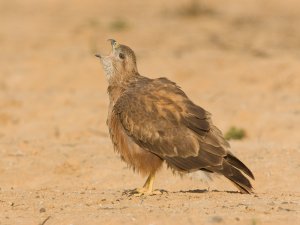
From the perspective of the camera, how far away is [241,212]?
754 centimetres

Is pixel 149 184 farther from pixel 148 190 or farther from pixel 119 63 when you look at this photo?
pixel 119 63

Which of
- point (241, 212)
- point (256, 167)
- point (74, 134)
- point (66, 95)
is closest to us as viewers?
point (241, 212)

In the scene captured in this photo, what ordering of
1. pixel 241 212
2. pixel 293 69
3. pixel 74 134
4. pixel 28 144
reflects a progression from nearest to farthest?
→ pixel 241 212 → pixel 28 144 → pixel 74 134 → pixel 293 69

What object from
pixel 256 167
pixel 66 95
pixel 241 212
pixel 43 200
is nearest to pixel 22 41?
pixel 66 95

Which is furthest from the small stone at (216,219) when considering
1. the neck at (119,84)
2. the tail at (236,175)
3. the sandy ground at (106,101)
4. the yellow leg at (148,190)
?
the neck at (119,84)

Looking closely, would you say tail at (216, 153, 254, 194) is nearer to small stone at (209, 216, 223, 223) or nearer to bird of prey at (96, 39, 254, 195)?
bird of prey at (96, 39, 254, 195)

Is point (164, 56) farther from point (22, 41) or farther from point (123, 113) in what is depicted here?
point (123, 113)

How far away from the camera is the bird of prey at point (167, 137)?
8641 mm

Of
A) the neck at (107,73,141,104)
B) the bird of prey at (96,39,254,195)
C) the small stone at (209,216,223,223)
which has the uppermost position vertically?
the neck at (107,73,141,104)

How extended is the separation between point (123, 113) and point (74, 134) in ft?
15.5

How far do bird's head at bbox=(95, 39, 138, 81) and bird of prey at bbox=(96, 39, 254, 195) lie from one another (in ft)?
1.39

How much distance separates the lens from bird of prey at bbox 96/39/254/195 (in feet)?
28.3

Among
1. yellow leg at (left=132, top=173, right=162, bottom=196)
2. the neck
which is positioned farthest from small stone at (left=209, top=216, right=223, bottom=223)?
the neck

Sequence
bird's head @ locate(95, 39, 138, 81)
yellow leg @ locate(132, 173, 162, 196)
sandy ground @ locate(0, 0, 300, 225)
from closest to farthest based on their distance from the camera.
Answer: sandy ground @ locate(0, 0, 300, 225), yellow leg @ locate(132, 173, 162, 196), bird's head @ locate(95, 39, 138, 81)
